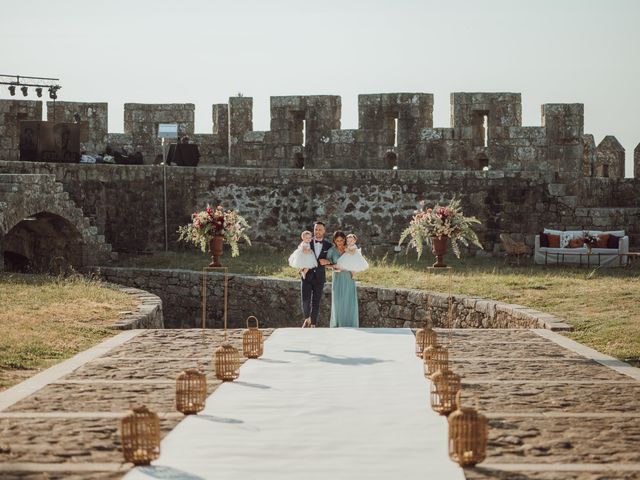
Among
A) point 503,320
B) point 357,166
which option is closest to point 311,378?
point 503,320

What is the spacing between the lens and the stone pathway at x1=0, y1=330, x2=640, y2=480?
6.85 meters

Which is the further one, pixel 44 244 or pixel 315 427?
pixel 44 244

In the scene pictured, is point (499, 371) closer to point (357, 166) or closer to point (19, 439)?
point (19, 439)

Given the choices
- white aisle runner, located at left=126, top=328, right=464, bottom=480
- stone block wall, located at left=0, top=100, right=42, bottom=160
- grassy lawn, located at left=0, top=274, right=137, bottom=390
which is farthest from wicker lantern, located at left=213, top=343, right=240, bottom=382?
stone block wall, located at left=0, top=100, right=42, bottom=160

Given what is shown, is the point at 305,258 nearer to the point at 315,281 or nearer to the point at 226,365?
the point at 315,281

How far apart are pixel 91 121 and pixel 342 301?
42.9 feet

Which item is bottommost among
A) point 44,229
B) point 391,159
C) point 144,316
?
point 144,316

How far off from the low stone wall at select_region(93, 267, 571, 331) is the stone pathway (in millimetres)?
2804

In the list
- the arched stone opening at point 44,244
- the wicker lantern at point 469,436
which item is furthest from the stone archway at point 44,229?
the wicker lantern at point 469,436

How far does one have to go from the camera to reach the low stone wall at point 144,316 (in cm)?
1440

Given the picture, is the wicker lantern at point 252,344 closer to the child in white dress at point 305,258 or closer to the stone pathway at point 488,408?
the stone pathway at point 488,408

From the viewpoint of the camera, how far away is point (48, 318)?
14203 millimetres

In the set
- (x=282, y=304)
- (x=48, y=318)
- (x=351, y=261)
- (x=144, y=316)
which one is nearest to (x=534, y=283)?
(x=282, y=304)

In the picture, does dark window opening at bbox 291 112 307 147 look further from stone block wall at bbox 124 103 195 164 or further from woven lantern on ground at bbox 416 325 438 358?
woven lantern on ground at bbox 416 325 438 358
